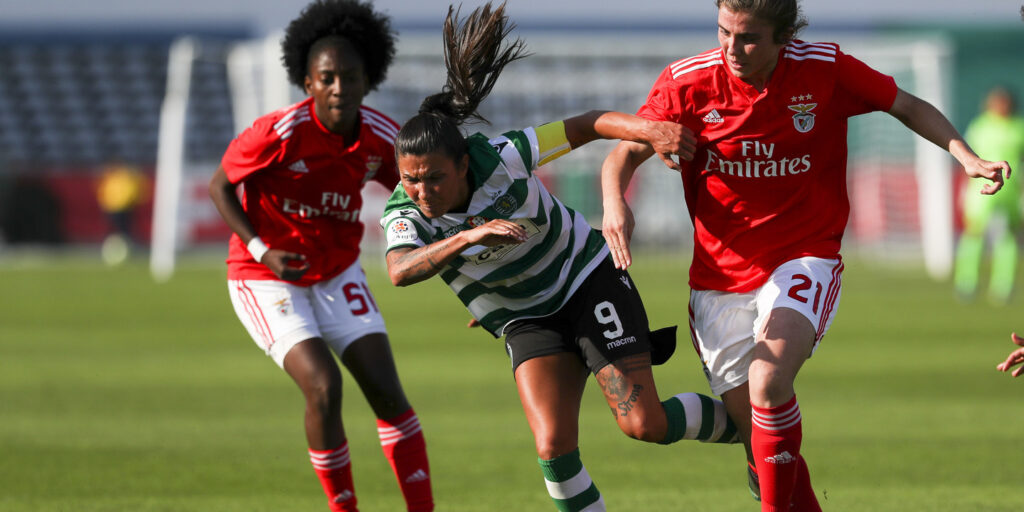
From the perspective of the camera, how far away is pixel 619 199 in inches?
191

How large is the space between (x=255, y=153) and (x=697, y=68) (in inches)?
82.6

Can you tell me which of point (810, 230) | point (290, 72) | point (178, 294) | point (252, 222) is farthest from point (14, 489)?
point (178, 294)

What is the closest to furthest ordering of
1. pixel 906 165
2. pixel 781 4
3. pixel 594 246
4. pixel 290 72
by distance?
pixel 781 4, pixel 594 246, pixel 290 72, pixel 906 165

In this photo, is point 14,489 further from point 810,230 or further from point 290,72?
point 810,230

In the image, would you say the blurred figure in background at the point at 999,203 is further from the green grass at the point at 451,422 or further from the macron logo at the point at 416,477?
the macron logo at the point at 416,477

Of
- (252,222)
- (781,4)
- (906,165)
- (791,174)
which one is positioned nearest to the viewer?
(781,4)

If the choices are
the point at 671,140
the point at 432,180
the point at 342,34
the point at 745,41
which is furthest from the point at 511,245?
the point at 342,34

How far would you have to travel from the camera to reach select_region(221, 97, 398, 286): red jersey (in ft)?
18.9

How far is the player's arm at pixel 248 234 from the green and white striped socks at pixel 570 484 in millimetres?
1425

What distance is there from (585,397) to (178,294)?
35.0 feet

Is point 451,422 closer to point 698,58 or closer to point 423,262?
point 698,58

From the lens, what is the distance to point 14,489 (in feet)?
21.4

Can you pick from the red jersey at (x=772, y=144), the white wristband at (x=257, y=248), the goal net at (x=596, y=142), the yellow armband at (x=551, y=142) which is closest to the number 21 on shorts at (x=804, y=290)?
the red jersey at (x=772, y=144)

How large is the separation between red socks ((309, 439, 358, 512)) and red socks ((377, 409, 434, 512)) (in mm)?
220
